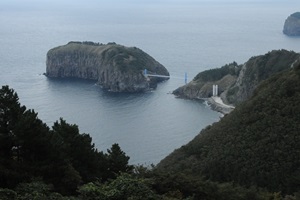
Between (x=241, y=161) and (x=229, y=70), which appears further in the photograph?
(x=229, y=70)

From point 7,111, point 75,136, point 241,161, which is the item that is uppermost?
point 7,111

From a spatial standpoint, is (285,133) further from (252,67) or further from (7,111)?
(252,67)

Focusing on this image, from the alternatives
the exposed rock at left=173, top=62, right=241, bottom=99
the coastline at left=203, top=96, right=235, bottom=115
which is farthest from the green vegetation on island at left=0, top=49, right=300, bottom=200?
the exposed rock at left=173, top=62, right=241, bottom=99

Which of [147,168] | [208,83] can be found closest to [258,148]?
[147,168]

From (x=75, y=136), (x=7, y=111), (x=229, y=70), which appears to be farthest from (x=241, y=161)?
(x=229, y=70)

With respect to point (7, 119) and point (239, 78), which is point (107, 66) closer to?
point (239, 78)
